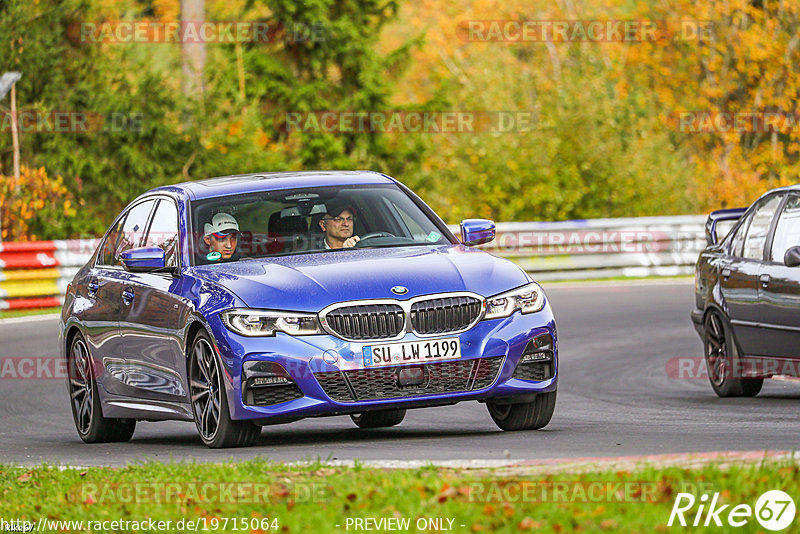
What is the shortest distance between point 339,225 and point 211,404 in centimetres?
164

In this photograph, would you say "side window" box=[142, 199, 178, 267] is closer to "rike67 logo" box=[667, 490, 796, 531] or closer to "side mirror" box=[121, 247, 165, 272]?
"side mirror" box=[121, 247, 165, 272]

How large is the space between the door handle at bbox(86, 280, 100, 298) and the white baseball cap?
1.46m

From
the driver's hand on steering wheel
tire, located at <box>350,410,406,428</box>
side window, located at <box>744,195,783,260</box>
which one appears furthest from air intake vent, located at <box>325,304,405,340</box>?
side window, located at <box>744,195,783,260</box>

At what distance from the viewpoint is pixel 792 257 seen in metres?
11.7

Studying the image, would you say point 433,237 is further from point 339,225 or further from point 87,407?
point 87,407

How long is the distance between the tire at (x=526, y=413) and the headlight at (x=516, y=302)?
1.92 feet

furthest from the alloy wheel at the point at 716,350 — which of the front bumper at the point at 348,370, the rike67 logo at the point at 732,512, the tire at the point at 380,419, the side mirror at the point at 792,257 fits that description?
the rike67 logo at the point at 732,512

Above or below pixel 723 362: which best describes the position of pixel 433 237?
above

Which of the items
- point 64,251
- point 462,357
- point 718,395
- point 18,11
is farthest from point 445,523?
point 18,11

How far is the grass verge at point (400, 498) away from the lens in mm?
6184

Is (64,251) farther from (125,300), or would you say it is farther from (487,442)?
(487,442)

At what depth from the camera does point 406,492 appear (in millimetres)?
6863

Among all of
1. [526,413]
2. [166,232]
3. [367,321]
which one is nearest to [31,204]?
[166,232]

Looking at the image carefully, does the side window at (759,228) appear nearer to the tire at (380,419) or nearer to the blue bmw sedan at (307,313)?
the blue bmw sedan at (307,313)
